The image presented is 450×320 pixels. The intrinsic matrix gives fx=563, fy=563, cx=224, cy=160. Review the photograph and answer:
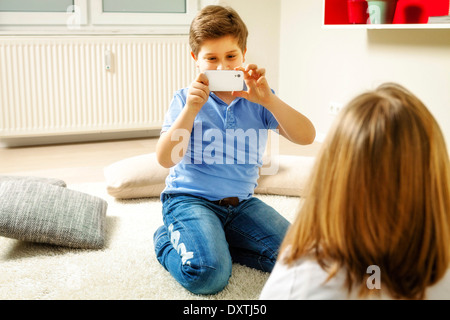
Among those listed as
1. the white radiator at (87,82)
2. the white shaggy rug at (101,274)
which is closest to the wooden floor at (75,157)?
the white radiator at (87,82)

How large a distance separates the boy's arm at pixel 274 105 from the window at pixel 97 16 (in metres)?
2.39

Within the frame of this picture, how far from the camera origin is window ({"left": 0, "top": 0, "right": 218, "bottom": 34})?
137 inches

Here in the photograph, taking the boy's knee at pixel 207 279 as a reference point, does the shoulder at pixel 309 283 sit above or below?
above

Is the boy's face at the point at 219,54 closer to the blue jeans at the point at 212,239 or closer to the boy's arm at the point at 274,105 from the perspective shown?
the boy's arm at the point at 274,105

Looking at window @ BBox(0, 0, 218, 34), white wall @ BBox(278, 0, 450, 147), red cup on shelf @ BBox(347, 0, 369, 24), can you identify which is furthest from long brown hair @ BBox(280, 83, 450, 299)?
window @ BBox(0, 0, 218, 34)

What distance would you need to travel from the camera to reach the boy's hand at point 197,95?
4.77 feet

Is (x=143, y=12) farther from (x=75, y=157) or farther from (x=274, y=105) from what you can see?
(x=274, y=105)

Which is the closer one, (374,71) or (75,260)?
(75,260)
